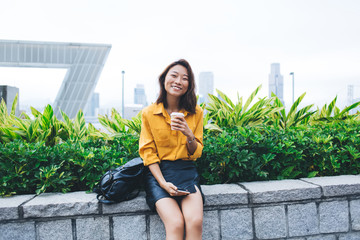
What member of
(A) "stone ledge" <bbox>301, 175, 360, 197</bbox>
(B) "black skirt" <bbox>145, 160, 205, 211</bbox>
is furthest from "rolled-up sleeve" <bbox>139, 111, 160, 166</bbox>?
(A) "stone ledge" <bbox>301, 175, 360, 197</bbox>

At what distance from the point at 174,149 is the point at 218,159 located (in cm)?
46

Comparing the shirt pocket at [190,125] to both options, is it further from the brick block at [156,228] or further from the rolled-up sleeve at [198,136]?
the brick block at [156,228]

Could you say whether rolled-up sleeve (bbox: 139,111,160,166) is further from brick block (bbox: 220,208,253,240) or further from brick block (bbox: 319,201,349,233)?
brick block (bbox: 319,201,349,233)

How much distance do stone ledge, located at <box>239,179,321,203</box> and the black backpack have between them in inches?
35.9

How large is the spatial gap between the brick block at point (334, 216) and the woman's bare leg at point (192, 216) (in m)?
1.14

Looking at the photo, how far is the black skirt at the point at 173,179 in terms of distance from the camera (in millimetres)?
1886

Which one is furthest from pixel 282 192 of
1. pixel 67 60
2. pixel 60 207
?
pixel 67 60

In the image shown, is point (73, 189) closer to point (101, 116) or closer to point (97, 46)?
point (101, 116)

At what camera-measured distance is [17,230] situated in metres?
1.95

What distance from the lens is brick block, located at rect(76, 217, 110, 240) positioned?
77.9 inches

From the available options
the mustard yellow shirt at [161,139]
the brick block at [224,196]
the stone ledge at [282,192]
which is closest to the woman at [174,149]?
the mustard yellow shirt at [161,139]

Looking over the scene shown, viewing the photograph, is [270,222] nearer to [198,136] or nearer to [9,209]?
[198,136]

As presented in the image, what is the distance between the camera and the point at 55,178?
2.14 m

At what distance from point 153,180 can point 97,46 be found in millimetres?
24447
